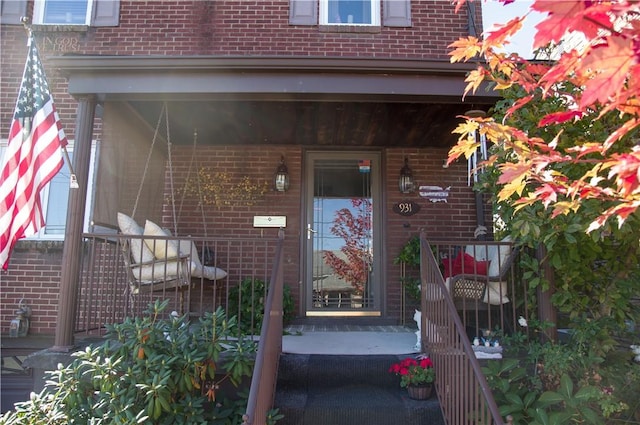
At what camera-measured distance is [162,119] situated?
498 cm

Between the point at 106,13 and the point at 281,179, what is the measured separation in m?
3.17

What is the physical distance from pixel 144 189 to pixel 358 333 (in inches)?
116

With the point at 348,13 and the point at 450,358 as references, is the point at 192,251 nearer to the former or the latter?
the point at 450,358

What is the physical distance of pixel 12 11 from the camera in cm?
568

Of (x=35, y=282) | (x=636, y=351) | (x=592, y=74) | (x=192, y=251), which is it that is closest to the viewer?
(x=592, y=74)

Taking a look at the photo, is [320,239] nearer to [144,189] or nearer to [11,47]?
[144,189]

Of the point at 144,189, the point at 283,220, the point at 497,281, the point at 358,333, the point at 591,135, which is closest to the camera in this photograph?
the point at 591,135

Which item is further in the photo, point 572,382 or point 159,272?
A: point 159,272

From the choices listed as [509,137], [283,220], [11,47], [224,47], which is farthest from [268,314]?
[11,47]

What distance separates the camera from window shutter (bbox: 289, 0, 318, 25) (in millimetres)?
5754

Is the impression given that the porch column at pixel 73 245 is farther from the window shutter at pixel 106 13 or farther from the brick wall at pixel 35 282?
the window shutter at pixel 106 13

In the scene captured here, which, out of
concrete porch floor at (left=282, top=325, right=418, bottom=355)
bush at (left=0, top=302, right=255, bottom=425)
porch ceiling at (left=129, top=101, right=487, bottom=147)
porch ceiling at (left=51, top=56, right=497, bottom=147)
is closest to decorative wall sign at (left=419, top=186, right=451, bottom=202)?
porch ceiling at (left=129, top=101, right=487, bottom=147)

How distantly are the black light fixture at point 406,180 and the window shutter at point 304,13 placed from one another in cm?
224

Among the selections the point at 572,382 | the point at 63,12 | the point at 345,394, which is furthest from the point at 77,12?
the point at 572,382
